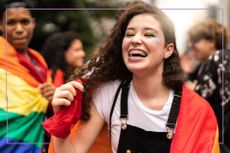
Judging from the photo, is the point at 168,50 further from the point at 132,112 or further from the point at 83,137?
the point at 83,137

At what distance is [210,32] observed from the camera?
407 centimetres

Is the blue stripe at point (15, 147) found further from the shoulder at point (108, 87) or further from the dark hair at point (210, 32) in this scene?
the dark hair at point (210, 32)

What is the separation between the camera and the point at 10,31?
10.2 ft

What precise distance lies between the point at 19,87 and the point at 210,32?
1879mm

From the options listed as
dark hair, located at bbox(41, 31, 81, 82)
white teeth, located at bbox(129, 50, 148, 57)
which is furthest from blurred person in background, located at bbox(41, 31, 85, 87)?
white teeth, located at bbox(129, 50, 148, 57)

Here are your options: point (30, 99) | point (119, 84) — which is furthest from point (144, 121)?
point (30, 99)

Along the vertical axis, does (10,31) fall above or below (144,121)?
above

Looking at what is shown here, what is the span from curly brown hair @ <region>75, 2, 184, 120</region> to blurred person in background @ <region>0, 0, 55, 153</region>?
1.77 feet

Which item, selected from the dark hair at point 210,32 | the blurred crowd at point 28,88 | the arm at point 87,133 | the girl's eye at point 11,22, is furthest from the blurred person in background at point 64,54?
the arm at point 87,133

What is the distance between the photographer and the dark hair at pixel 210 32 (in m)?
4.00

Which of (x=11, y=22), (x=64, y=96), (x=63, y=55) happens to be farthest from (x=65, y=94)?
(x=63, y=55)

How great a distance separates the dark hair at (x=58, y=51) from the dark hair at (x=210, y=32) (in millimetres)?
1079

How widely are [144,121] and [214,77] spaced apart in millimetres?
1186

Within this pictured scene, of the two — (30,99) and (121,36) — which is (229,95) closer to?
(121,36)
